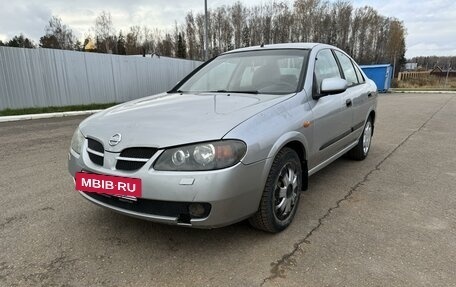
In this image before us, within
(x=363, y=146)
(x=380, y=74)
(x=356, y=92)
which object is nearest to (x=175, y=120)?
(x=356, y=92)

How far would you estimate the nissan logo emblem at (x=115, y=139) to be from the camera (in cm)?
249

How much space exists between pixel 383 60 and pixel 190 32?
124 ft

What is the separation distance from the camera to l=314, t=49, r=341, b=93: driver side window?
3.56 m

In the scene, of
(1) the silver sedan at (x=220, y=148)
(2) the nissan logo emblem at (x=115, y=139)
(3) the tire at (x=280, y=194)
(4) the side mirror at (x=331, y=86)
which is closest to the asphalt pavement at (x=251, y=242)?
(3) the tire at (x=280, y=194)

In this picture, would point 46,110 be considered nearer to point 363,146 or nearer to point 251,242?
point 363,146

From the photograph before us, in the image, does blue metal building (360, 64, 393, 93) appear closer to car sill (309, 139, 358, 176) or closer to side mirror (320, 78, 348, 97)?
car sill (309, 139, 358, 176)

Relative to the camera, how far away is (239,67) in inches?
151

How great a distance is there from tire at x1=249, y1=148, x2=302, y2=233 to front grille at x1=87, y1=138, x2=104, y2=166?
1.23 metres

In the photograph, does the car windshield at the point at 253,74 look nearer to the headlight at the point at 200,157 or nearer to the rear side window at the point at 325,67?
the rear side window at the point at 325,67

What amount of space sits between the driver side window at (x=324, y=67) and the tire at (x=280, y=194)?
2.99 feet

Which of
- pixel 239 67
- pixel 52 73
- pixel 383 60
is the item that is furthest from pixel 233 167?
pixel 383 60

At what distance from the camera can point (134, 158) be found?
239cm

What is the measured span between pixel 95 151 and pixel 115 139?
246 millimetres

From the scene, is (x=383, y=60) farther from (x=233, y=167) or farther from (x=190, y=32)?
(x=233, y=167)
